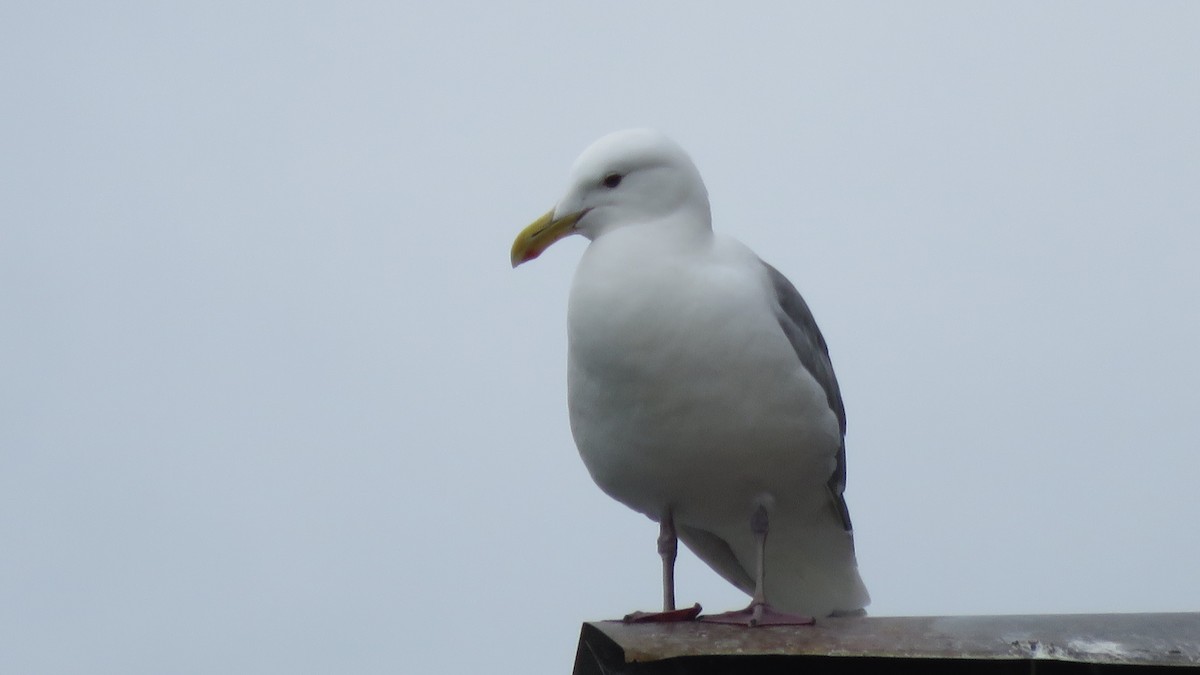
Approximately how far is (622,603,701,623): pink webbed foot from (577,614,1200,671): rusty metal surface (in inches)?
3.8

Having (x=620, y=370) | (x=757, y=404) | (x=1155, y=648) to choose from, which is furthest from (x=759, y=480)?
(x=1155, y=648)

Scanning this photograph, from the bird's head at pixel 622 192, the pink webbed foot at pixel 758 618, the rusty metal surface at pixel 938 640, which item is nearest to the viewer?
the rusty metal surface at pixel 938 640

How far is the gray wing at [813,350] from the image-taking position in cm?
404

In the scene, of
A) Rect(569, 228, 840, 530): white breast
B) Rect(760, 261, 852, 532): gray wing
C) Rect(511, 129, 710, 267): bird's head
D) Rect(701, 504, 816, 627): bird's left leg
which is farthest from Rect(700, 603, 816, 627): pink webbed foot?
Rect(511, 129, 710, 267): bird's head

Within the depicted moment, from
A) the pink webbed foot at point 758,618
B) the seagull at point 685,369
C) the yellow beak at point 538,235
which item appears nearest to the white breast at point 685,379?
the seagull at point 685,369

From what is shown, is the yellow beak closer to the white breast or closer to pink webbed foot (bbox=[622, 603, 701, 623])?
the white breast

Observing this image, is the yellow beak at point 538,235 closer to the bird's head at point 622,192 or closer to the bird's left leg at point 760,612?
the bird's head at point 622,192

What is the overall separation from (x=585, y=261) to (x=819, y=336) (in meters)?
0.74

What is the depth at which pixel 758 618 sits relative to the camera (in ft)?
12.2

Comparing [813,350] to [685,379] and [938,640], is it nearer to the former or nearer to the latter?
[685,379]

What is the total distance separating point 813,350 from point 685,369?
0.56 m

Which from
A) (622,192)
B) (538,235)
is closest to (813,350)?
(622,192)

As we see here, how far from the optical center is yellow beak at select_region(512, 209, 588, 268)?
406cm

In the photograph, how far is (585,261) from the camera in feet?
13.0
